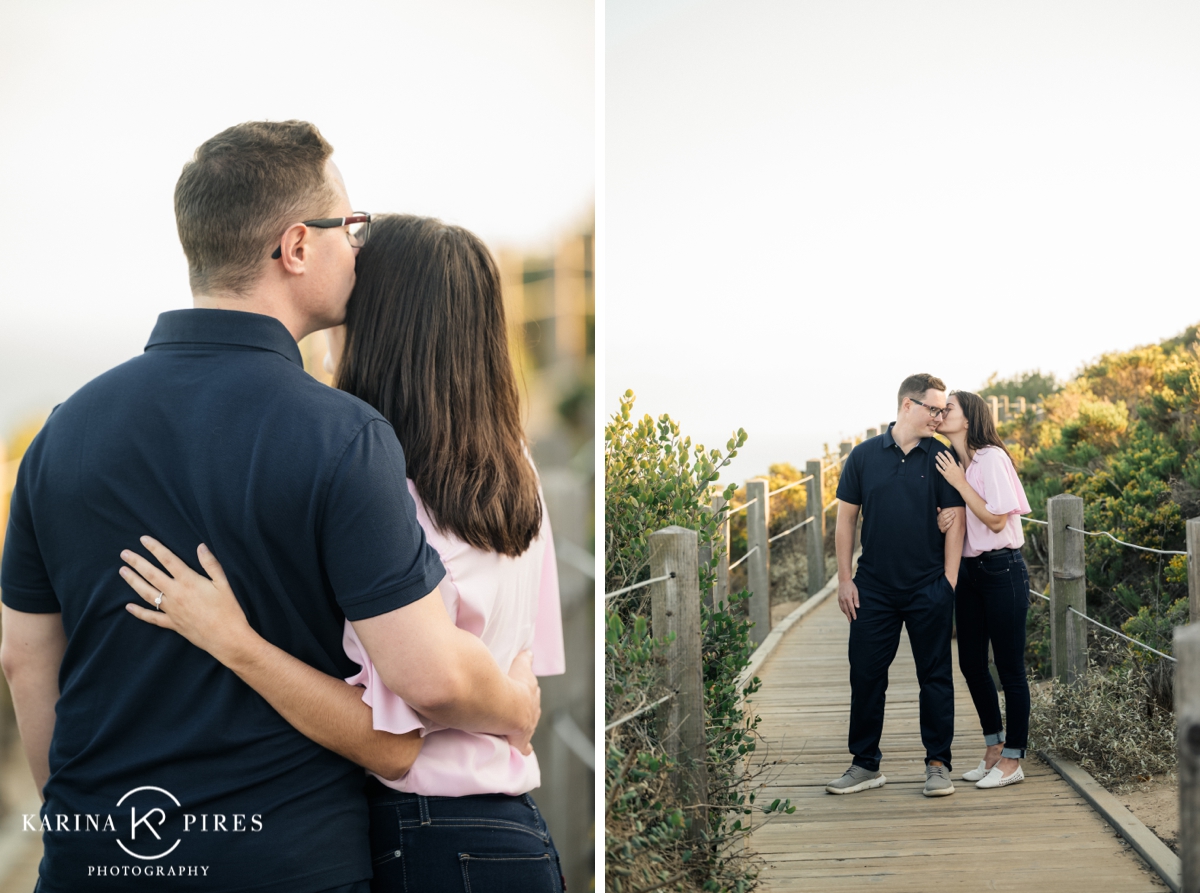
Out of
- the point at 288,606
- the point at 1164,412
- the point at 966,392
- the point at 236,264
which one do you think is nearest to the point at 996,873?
the point at 966,392

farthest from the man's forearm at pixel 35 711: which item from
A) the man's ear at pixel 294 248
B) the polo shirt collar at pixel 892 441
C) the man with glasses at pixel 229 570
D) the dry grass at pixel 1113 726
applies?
the dry grass at pixel 1113 726

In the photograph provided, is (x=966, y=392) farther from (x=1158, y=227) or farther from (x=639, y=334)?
(x=639, y=334)

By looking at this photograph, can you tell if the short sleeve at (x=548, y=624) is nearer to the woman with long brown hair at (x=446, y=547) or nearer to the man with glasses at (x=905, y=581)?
the woman with long brown hair at (x=446, y=547)

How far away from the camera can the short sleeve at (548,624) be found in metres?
1.65

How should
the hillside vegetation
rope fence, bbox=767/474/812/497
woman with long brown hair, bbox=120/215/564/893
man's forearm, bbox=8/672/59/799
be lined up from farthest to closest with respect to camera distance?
rope fence, bbox=767/474/812/497 < the hillside vegetation < man's forearm, bbox=8/672/59/799 < woman with long brown hair, bbox=120/215/564/893

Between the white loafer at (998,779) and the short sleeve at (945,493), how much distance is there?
0.71 m

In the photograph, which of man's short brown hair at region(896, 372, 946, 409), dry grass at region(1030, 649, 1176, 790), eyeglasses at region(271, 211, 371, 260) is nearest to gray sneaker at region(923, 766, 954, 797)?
dry grass at region(1030, 649, 1176, 790)

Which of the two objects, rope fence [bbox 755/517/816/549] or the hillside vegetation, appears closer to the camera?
the hillside vegetation

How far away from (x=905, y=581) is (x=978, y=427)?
46 centimetres

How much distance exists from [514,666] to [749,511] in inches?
84.1

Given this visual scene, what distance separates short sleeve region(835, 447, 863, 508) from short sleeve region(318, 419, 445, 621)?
5.49ft

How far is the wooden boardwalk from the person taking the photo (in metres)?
2.22

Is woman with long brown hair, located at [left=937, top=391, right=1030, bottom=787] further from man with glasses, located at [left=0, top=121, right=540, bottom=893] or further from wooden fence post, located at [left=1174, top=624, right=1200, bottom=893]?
man with glasses, located at [left=0, top=121, right=540, bottom=893]

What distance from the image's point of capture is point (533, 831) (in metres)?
1.38
